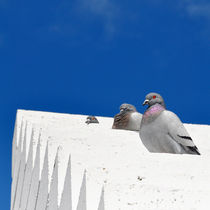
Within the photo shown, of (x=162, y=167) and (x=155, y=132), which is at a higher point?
(x=155, y=132)

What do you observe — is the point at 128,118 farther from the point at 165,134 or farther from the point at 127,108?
the point at 165,134

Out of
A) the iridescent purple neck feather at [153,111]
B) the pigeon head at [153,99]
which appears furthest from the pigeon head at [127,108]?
the iridescent purple neck feather at [153,111]

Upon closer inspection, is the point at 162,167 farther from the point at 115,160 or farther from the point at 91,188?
the point at 91,188

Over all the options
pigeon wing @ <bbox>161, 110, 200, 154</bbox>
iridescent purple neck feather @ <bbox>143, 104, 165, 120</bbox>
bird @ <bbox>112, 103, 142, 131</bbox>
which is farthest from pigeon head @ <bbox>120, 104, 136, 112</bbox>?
pigeon wing @ <bbox>161, 110, 200, 154</bbox>

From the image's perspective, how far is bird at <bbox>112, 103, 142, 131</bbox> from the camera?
238 inches

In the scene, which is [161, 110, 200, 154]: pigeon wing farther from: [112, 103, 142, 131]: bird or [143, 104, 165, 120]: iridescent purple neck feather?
[112, 103, 142, 131]: bird

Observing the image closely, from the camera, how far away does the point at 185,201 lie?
5.93ft

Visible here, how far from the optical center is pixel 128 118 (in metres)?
6.12

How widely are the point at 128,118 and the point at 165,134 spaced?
249 cm

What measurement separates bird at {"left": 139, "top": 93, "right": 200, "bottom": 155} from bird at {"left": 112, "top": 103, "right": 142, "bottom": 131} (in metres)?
2.22

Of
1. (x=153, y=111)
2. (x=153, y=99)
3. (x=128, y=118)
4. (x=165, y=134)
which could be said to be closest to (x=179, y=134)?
(x=165, y=134)

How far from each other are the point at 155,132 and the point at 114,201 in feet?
6.30

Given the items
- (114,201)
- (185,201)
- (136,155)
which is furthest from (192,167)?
(114,201)

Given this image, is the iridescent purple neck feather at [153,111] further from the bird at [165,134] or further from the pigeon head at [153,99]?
the pigeon head at [153,99]
